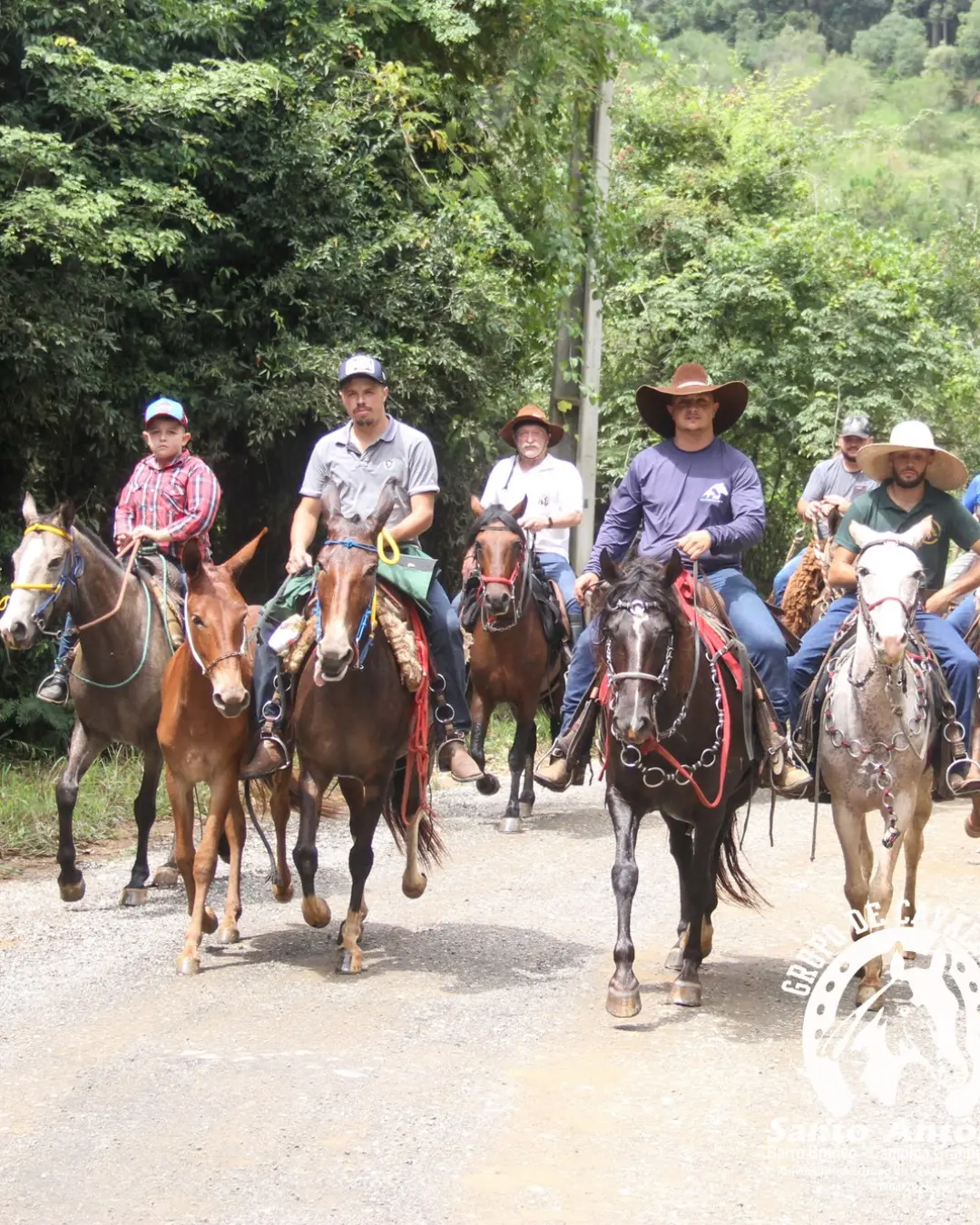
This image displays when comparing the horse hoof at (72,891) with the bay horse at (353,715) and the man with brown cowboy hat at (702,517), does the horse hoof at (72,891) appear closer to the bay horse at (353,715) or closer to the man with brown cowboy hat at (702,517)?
the bay horse at (353,715)

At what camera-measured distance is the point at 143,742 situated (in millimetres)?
10188

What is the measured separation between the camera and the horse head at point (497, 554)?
39.1ft

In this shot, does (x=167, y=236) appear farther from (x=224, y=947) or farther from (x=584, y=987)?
(x=584, y=987)

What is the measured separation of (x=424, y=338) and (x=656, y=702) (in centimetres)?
902

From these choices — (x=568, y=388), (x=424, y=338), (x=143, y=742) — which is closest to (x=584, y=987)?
(x=143, y=742)

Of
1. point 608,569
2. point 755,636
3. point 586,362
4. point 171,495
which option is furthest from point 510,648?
point 586,362

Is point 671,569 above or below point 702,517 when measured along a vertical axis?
below

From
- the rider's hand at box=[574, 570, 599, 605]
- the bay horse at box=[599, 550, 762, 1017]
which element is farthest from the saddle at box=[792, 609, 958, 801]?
the rider's hand at box=[574, 570, 599, 605]

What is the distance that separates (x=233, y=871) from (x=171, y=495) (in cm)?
266

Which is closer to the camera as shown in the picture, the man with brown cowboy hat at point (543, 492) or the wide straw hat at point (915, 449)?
the wide straw hat at point (915, 449)

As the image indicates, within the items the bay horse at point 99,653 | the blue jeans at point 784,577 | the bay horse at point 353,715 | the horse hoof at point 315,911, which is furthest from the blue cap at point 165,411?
the blue jeans at point 784,577

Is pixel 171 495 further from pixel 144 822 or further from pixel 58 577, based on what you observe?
pixel 144 822

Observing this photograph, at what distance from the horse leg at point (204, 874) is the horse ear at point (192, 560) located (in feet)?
3.63

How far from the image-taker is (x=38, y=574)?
9336 mm
